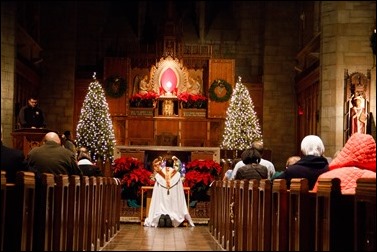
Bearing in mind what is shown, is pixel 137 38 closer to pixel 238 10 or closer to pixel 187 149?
pixel 238 10

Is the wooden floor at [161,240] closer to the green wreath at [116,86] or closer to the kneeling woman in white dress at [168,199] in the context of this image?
the kneeling woman in white dress at [168,199]

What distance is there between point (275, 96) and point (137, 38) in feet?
17.6

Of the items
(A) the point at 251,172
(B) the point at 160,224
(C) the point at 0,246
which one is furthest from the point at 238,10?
→ (C) the point at 0,246

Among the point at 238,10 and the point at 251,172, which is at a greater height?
the point at 238,10

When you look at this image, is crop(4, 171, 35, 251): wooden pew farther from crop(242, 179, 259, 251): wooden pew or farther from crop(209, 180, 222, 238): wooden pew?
crop(209, 180, 222, 238): wooden pew

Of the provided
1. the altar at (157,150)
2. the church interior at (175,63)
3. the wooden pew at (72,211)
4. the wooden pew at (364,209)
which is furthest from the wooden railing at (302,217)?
the church interior at (175,63)

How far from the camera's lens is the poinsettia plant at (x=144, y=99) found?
22344 millimetres

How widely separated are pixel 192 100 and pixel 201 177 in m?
7.21

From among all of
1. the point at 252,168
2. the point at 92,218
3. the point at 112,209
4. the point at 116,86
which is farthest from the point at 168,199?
the point at 116,86

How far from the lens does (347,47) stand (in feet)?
57.2

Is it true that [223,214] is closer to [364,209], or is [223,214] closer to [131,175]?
[131,175]

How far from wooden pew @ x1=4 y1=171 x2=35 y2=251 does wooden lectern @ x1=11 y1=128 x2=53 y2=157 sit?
263 inches

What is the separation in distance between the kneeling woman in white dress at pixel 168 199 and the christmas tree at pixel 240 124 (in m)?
6.81

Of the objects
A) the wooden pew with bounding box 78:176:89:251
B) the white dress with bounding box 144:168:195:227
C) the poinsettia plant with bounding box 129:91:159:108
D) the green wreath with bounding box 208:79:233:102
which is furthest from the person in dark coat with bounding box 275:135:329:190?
the poinsettia plant with bounding box 129:91:159:108
